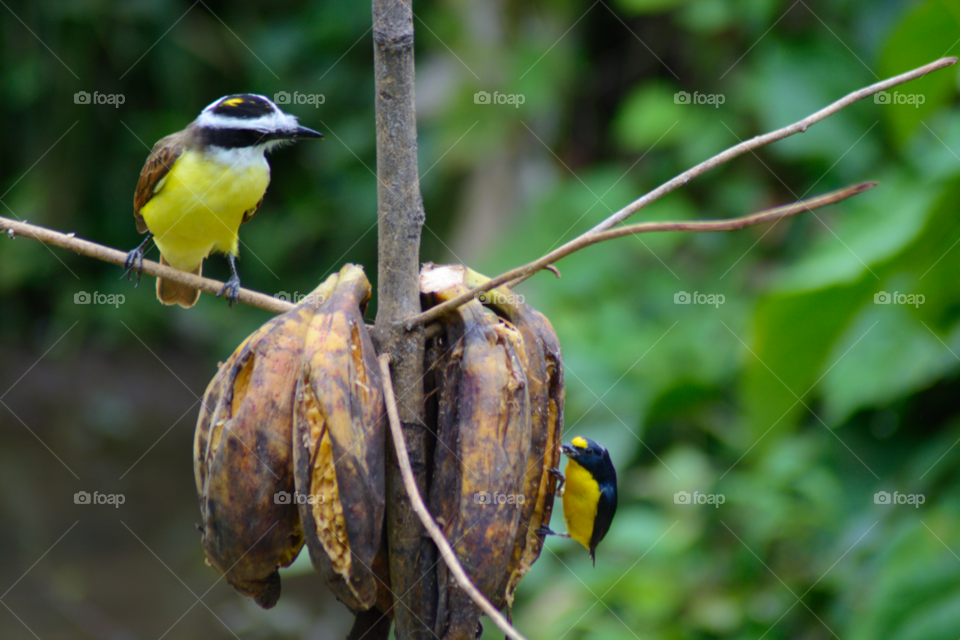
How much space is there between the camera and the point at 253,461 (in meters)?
0.66

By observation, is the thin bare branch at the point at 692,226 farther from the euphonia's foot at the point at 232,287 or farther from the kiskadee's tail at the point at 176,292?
the kiskadee's tail at the point at 176,292

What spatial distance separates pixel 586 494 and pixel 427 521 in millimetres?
769

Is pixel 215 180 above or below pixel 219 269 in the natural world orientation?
above

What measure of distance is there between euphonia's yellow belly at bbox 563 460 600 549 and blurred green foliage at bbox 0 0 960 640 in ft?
1.46

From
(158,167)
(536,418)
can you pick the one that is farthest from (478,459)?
(158,167)

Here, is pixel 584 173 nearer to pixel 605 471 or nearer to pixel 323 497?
pixel 605 471

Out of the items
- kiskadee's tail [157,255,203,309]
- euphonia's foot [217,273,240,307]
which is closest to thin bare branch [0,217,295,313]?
euphonia's foot [217,273,240,307]

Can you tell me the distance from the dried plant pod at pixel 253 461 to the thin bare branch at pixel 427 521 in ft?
0.30

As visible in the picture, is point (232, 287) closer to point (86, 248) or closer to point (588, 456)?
point (86, 248)

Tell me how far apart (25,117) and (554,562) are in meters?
4.16

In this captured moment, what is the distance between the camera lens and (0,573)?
10.4 ft

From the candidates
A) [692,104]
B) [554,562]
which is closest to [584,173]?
[692,104]

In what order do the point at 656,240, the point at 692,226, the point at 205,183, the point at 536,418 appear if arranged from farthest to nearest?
the point at 656,240 → the point at 205,183 → the point at 536,418 → the point at 692,226

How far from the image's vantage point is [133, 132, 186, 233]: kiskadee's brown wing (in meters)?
1.60
